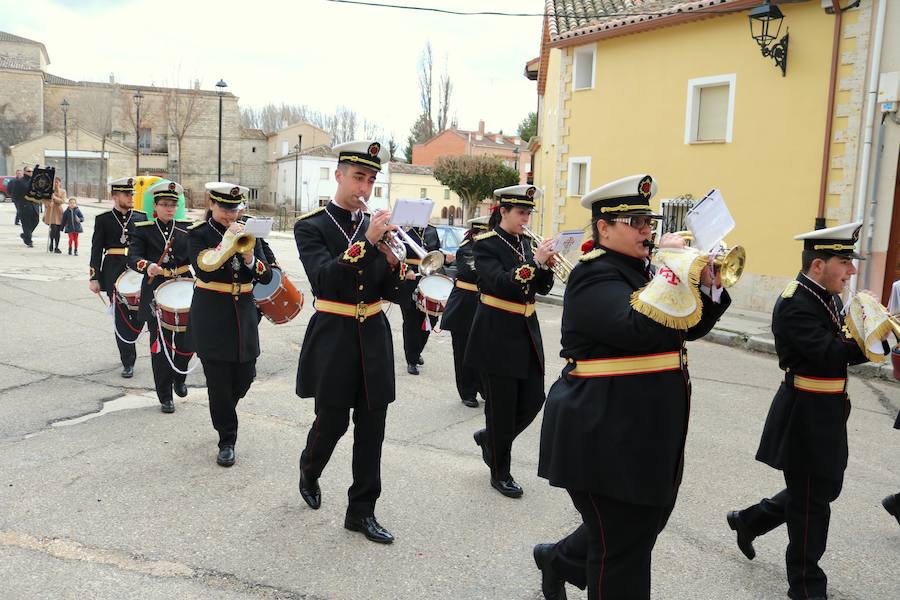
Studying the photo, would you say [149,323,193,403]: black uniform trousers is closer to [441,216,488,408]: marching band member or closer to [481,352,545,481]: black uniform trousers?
[441,216,488,408]: marching band member

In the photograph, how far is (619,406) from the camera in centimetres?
281

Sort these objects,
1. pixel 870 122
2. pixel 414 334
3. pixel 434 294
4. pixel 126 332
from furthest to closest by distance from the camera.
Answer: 1. pixel 870 122
2. pixel 414 334
3. pixel 126 332
4. pixel 434 294

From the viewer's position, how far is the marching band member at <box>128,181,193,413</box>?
255 inches

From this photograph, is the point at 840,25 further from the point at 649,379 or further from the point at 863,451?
the point at 649,379

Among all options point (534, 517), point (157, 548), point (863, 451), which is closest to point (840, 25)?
point (863, 451)

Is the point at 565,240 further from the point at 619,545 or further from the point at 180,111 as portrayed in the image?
the point at 180,111

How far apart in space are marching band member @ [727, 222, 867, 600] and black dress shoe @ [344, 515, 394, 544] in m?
1.94

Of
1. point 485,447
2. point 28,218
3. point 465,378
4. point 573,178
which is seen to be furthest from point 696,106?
point 28,218

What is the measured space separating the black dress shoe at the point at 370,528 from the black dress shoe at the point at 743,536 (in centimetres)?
185

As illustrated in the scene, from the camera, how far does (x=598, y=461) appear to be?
9.24 ft

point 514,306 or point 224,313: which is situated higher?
point 514,306

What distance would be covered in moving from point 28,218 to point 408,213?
20301mm

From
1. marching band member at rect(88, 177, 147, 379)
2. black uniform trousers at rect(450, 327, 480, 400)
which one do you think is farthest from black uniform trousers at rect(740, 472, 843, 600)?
marching band member at rect(88, 177, 147, 379)

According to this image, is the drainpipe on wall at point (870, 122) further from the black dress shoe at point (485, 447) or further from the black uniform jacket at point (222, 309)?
the black uniform jacket at point (222, 309)
